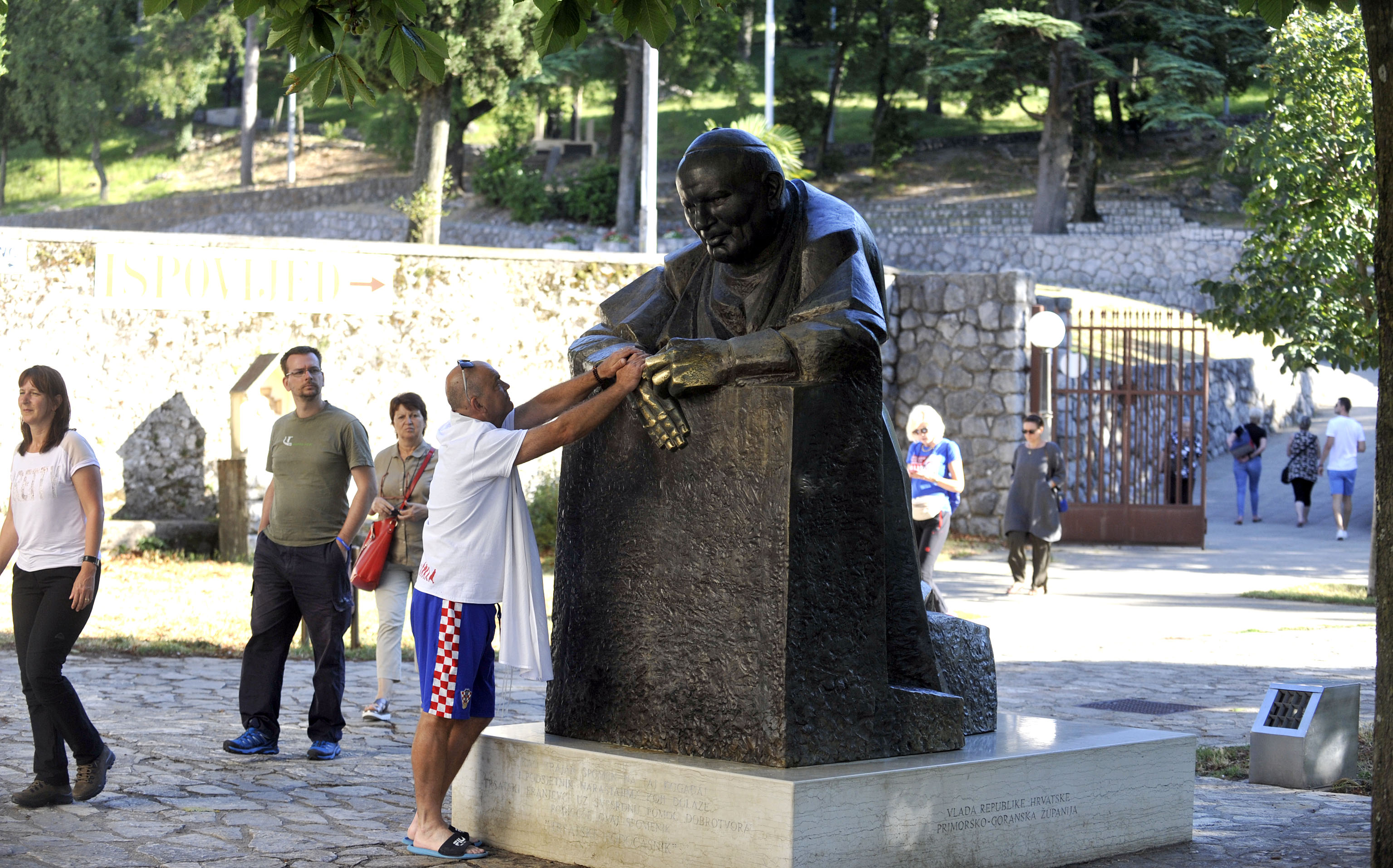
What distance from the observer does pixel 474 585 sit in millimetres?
4465

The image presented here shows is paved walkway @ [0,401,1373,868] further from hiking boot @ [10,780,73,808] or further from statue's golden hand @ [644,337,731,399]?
statue's golden hand @ [644,337,731,399]

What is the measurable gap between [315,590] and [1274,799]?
4051 millimetres

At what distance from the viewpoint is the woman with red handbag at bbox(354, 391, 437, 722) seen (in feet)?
23.5

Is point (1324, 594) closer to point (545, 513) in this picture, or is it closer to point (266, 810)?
point (545, 513)

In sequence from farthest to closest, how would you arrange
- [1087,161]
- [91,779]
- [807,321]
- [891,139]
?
[891,139], [1087,161], [91,779], [807,321]

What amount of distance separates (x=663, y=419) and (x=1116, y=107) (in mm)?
38368

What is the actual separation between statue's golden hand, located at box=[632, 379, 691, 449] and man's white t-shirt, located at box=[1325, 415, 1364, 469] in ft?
51.1

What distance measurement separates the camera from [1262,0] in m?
4.60

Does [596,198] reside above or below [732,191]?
above

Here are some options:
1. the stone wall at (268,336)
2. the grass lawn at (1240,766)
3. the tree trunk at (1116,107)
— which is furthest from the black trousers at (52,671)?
the tree trunk at (1116,107)

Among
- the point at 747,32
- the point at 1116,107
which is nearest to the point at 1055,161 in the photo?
the point at 1116,107

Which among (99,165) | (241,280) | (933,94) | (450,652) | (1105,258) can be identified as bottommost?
(450,652)

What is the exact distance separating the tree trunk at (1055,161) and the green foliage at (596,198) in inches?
400

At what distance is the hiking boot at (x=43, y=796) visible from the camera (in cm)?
→ 523
